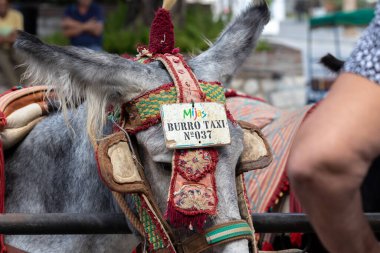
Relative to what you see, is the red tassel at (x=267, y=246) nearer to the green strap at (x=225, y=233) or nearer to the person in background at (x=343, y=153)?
the green strap at (x=225, y=233)

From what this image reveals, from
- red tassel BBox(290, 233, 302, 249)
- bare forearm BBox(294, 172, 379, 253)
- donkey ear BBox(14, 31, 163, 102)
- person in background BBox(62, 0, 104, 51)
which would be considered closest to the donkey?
donkey ear BBox(14, 31, 163, 102)

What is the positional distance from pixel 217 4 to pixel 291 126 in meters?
13.5

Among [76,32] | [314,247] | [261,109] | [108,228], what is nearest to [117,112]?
[108,228]

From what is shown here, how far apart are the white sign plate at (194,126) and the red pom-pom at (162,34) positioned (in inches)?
17.0

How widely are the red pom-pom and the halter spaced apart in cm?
16

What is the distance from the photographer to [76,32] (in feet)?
32.8

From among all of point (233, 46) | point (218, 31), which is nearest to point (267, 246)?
point (233, 46)

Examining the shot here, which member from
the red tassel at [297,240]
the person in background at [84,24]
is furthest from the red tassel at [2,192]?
the person in background at [84,24]

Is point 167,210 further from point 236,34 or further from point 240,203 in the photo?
point 236,34

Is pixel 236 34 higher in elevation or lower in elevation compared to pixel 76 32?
higher

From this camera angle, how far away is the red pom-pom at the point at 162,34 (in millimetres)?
3174

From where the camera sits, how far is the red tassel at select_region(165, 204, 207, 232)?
265 cm

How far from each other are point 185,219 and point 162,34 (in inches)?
35.3

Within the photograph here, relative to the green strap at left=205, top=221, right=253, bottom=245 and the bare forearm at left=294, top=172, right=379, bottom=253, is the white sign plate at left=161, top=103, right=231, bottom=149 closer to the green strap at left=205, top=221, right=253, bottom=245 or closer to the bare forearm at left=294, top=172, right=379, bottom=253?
the green strap at left=205, top=221, right=253, bottom=245
